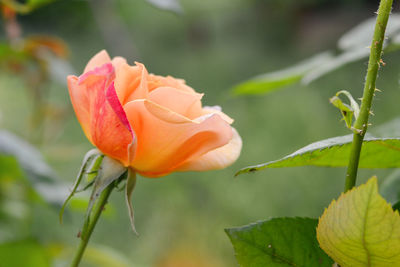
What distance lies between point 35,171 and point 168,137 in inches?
6.2

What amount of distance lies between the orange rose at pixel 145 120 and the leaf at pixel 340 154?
0.02 m

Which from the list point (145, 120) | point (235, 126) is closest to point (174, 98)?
point (145, 120)

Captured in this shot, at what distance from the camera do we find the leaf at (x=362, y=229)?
100 millimetres

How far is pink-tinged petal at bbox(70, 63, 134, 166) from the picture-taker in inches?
5.6

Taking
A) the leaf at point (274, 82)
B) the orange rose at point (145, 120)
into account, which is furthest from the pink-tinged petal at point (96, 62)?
the leaf at point (274, 82)

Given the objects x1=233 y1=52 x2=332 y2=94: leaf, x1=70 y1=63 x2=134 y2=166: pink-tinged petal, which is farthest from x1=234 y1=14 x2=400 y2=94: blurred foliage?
x1=70 y1=63 x2=134 y2=166: pink-tinged petal

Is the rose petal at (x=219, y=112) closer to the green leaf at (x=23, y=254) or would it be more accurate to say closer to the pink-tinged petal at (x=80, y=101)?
the pink-tinged petal at (x=80, y=101)

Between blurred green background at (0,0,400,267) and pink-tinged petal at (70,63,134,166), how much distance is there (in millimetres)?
131

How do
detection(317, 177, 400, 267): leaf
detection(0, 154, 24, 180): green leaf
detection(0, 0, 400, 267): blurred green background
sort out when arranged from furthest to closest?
1. detection(0, 0, 400, 267): blurred green background
2. detection(0, 154, 24, 180): green leaf
3. detection(317, 177, 400, 267): leaf

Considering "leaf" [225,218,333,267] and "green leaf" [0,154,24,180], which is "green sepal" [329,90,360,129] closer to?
"leaf" [225,218,333,267]

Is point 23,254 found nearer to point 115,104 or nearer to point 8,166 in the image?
point 8,166

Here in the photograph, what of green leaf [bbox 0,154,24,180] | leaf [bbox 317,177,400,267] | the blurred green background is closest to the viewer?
leaf [bbox 317,177,400,267]

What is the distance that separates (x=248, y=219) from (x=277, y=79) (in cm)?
95

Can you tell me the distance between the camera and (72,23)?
2.90 m
